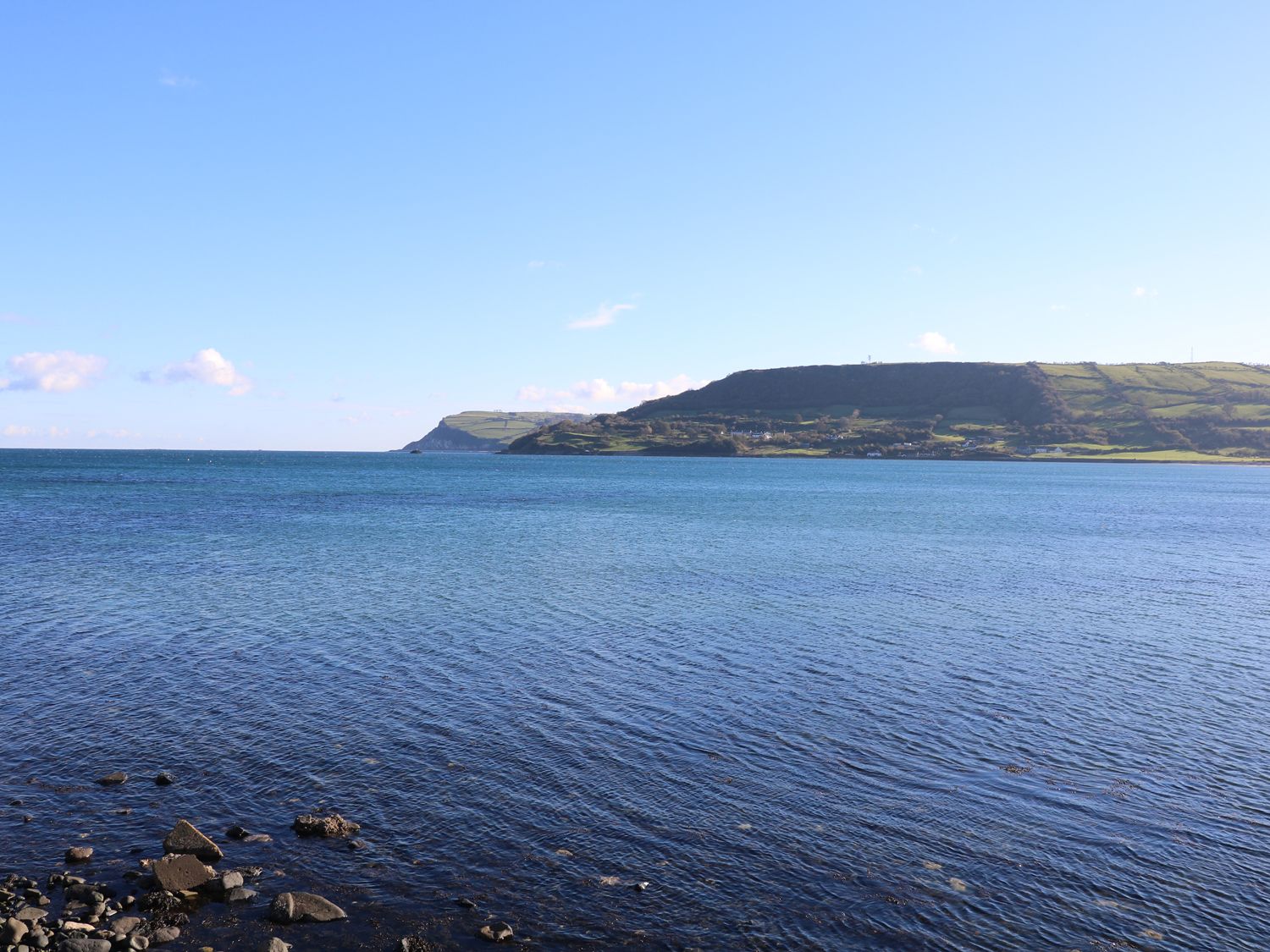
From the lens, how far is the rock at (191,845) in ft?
51.4

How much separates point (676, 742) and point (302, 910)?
10.7 metres

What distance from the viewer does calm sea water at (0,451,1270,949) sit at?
15.0 meters

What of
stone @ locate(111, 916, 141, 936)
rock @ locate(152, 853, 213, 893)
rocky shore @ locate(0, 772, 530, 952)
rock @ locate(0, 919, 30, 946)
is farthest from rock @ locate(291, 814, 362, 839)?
rock @ locate(0, 919, 30, 946)

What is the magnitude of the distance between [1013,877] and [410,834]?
1133 cm

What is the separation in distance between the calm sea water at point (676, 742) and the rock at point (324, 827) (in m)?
0.36

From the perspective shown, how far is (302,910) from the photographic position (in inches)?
554

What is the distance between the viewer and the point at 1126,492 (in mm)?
149250

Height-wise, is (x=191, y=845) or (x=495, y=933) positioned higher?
(x=191, y=845)

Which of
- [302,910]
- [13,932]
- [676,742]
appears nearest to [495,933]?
[302,910]

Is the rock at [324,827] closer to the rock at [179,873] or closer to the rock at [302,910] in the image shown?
the rock at [179,873]

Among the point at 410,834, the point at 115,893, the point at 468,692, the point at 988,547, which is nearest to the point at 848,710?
the point at 468,692

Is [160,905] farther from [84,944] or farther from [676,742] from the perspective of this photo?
[676,742]

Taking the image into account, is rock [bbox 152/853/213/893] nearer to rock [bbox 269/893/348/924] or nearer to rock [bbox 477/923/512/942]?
rock [bbox 269/893/348/924]

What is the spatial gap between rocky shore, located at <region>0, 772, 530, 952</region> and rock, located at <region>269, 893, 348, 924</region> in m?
0.01
